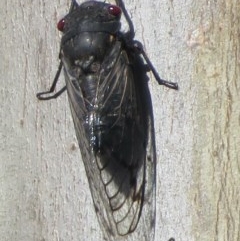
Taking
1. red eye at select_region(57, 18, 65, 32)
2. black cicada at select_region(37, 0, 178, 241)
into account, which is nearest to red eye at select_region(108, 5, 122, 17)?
black cicada at select_region(37, 0, 178, 241)

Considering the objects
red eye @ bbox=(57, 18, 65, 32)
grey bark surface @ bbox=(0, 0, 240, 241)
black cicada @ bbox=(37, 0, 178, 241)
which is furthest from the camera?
red eye @ bbox=(57, 18, 65, 32)

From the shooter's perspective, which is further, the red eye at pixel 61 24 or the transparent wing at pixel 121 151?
the red eye at pixel 61 24

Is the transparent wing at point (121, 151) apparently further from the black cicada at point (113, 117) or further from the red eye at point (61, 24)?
the red eye at point (61, 24)

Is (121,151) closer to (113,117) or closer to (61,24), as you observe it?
(113,117)

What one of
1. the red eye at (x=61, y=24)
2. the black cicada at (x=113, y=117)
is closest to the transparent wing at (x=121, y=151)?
the black cicada at (x=113, y=117)

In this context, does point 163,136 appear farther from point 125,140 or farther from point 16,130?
point 16,130

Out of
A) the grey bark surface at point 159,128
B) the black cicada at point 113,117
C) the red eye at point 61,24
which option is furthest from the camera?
the red eye at point 61,24

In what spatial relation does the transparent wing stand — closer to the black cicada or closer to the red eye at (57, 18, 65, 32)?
the black cicada

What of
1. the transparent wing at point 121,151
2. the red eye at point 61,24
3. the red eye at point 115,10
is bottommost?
the transparent wing at point 121,151

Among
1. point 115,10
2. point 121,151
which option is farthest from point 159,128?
point 115,10
